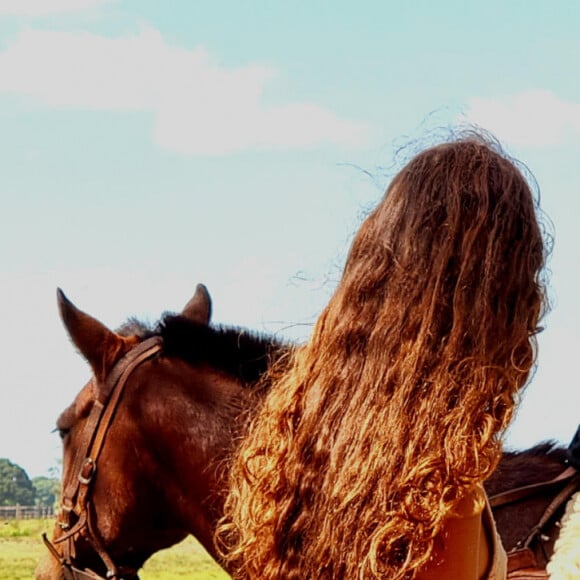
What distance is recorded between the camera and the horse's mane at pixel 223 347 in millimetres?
4555

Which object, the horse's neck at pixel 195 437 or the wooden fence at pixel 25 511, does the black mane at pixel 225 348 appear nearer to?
the horse's neck at pixel 195 437

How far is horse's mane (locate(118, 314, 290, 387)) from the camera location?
179 inches

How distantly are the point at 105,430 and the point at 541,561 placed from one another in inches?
70.8

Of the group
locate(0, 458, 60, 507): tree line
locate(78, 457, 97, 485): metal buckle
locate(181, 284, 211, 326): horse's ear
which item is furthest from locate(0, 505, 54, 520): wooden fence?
locate(0, 458, 60, 507): tree line

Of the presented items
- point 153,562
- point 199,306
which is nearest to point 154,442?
point 199,306

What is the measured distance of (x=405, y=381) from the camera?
86.4 inches

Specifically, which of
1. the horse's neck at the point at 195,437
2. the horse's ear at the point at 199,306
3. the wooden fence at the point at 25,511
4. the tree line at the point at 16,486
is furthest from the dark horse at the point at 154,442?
the tree line at the point at 16,486

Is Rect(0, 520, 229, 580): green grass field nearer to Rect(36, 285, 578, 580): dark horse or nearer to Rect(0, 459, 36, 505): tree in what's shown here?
Rect(36, 285, 578, 580): dark horse

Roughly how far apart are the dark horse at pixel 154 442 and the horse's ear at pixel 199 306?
1.24ft

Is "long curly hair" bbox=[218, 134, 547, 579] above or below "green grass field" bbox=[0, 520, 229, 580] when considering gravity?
above

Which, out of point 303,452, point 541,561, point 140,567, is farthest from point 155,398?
point 303,452

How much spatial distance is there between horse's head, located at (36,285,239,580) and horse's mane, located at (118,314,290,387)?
3 cm

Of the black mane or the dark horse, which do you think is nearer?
the dark horse

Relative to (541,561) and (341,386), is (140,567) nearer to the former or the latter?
(541,561)
